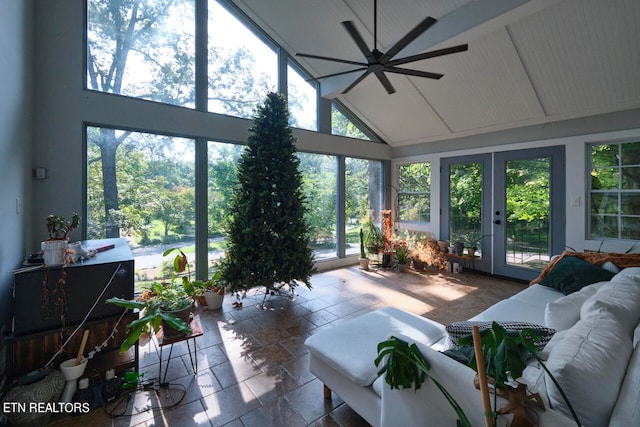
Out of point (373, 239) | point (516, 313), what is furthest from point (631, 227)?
point (373, 239)

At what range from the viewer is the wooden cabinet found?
1795mm


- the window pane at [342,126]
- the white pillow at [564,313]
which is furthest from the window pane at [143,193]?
the white pillow at [564,313]

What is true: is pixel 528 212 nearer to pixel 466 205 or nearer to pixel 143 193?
pixel 466 205

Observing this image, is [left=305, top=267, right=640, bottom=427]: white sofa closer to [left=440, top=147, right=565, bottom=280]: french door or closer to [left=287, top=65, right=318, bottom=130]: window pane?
[left=440, top=147, right=565, bottom=280]: french door

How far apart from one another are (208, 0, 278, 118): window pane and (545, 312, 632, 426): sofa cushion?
4.41m

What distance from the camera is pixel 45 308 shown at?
6.05 feet

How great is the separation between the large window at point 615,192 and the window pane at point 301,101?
4330 mm

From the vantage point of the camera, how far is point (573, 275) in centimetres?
271

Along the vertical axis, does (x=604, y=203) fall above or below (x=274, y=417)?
above

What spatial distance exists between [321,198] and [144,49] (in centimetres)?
338

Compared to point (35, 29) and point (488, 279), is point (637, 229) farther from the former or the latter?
point (35, 29)

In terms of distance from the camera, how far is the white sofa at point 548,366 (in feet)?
3.10

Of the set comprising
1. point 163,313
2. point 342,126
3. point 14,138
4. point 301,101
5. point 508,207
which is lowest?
point 163,313

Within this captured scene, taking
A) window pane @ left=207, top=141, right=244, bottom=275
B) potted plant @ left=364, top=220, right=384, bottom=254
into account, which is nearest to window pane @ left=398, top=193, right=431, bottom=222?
potted plant @ left=364, top=220, right=384, bottom=254
